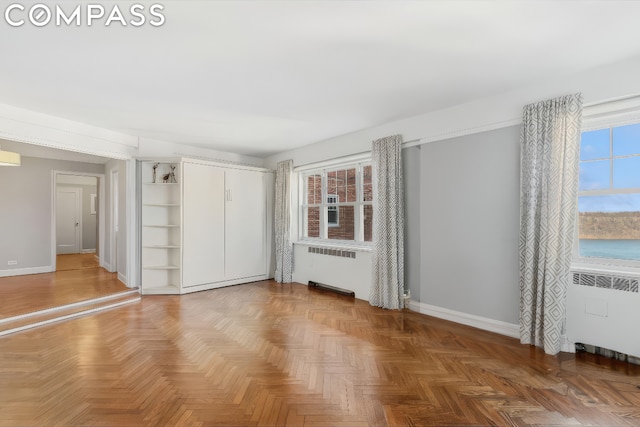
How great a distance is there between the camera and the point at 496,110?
3492mm

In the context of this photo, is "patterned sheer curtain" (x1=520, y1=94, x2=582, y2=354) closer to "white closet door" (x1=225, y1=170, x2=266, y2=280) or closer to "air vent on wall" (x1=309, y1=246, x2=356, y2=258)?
"air vent on wall" (x1=309, y1=246, x2=356, y2=258)

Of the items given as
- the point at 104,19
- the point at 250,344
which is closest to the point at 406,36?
the point at 104,19

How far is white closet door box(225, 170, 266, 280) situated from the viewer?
229 inches

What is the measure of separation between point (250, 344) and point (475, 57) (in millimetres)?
3275

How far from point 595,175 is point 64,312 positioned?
6152 millimetres

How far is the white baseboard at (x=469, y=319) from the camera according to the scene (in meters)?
3.38

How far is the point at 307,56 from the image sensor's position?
2.61 meters

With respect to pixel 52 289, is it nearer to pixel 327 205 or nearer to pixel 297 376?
pixel 327 205

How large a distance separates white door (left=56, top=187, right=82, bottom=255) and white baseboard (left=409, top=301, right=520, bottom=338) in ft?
32.5

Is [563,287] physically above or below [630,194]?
below

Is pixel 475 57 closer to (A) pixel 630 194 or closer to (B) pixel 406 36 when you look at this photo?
(B) pixel 406 36

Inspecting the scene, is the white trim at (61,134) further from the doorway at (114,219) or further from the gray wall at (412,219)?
the gray wall at (412,219)

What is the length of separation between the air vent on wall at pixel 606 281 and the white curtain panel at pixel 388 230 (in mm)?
1866

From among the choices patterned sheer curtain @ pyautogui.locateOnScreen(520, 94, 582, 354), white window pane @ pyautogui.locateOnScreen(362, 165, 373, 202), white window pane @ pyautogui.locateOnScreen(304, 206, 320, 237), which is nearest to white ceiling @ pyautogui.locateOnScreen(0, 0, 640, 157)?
patterned sheer curtain @ pyautogui.locateOnScreen(520, 94, 582, 354)
